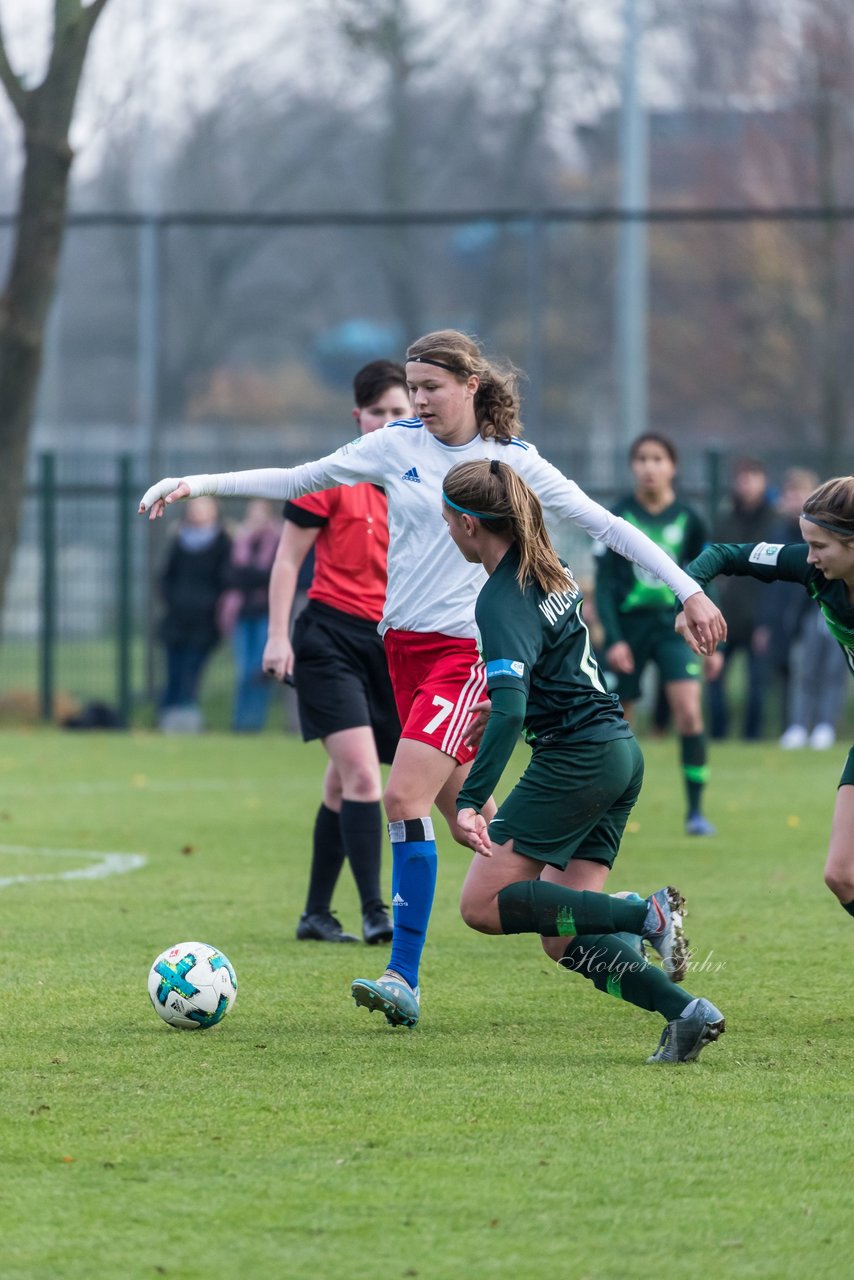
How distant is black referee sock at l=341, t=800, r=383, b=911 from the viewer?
6.86 m

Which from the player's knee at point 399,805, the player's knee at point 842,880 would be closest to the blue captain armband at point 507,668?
the player's knee at point 399,805

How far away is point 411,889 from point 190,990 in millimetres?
737

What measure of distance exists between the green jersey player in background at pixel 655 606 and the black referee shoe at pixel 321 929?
121 inches

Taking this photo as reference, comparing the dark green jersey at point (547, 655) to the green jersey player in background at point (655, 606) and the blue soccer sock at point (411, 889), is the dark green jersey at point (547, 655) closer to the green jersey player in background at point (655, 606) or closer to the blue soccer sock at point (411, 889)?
the blue soccer sock at point (411, 889)

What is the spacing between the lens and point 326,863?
7.14 metres

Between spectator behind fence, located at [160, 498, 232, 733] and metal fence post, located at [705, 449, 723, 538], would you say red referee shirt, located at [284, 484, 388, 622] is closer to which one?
spectator behind fence, located at [160, 498, 232, 733]

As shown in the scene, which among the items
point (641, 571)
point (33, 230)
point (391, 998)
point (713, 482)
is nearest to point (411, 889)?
point (391, 998)

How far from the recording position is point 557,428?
2003cm

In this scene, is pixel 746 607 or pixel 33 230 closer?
pixel 746 607

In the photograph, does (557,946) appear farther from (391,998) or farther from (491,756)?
(491,756)

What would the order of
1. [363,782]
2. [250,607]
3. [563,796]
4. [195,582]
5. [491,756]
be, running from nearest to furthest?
[491,756] → [563,796] → [363,782] → [250,607] → [195,582]

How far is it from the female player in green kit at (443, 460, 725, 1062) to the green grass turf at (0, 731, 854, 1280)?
25cm

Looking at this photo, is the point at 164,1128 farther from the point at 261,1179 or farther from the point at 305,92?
the point at 305,92

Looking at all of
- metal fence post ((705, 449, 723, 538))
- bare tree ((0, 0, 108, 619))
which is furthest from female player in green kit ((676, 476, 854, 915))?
bare tree ((0, 0, 108, 619))
